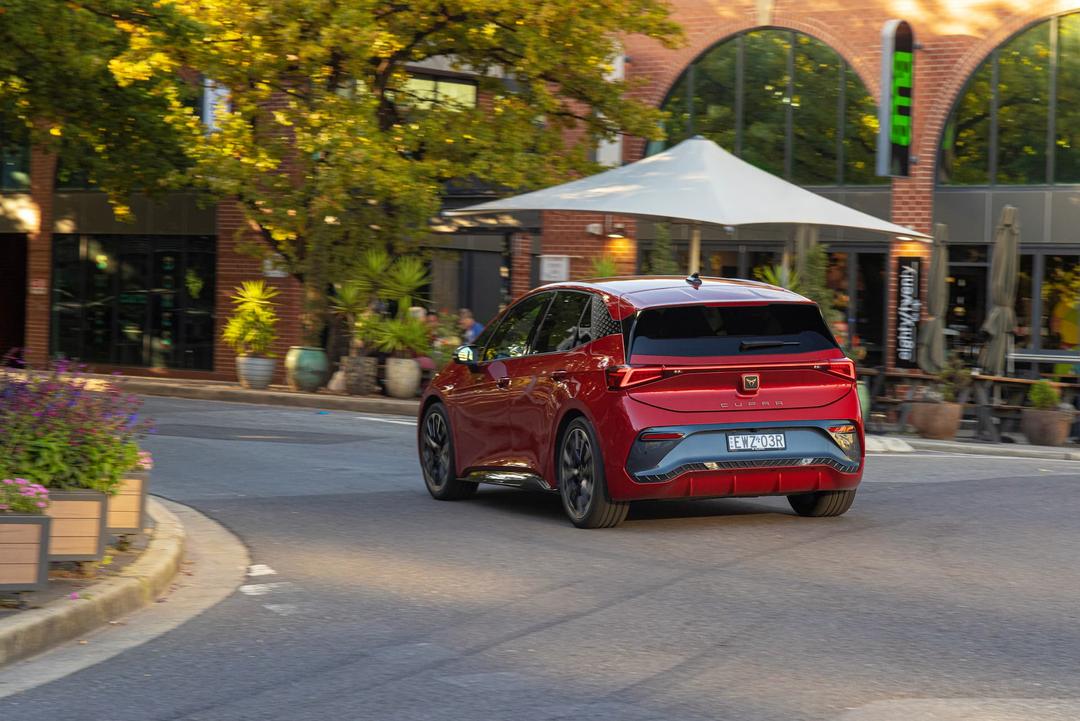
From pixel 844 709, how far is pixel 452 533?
5.03m

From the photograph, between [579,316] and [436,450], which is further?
[436,450]

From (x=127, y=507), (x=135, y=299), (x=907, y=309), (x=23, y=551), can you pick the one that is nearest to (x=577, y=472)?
(x=127, y=507)

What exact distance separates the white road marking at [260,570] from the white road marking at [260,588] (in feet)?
1.20

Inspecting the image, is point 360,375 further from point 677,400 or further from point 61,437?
point 61,437

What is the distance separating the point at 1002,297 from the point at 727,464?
41.3ft

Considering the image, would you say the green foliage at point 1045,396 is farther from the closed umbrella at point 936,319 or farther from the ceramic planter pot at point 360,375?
the ceramic planter pot at point 360,375

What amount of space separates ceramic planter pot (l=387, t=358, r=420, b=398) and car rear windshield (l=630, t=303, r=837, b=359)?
14.9m

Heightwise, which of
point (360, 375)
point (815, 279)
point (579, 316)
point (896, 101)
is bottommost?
point (360, 375)

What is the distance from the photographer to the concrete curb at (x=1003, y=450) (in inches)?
746

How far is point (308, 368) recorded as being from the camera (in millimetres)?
26891

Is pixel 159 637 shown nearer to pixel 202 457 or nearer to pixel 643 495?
pixel 643 495

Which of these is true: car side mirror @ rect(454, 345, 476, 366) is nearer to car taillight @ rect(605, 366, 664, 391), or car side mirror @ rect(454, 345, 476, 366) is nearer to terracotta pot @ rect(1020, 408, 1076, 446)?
car taillight @ rect(605, 366, 664, 391)

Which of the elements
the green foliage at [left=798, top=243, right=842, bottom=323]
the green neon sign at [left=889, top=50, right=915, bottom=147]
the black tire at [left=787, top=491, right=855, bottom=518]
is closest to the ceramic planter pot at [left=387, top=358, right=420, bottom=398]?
the green foliage at [left=798, top=243, right=842, bottom=323]

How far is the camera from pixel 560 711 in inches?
232
